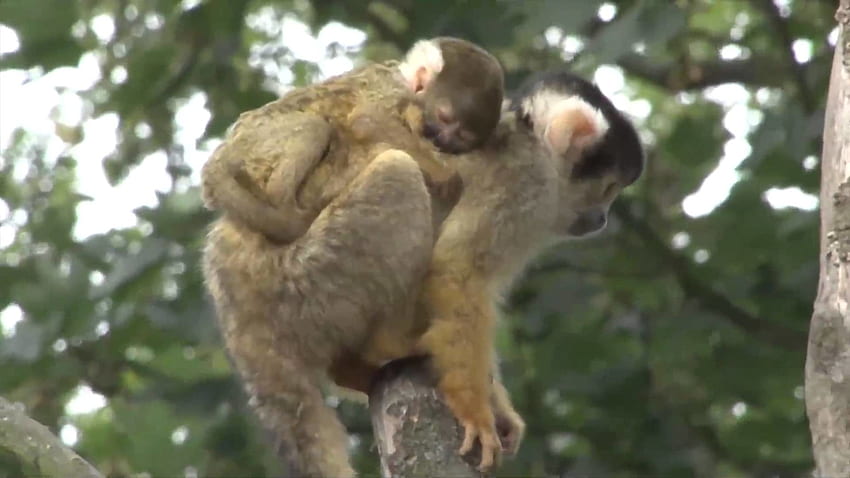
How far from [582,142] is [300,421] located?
47.5 inches

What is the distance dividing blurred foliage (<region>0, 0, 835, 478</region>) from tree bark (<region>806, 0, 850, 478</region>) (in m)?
1.70

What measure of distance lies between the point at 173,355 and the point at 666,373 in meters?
2.09

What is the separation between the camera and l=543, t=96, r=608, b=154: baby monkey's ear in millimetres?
3801

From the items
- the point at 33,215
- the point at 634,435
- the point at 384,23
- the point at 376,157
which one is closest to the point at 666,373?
the point at 634,435

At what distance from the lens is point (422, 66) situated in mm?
3846

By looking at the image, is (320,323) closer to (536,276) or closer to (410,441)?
(410,441)

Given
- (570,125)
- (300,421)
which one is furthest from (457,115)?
(300,421)

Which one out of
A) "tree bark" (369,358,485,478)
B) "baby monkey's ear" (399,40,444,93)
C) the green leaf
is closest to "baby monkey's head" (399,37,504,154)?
"baby monkey's ear" (399,40,444,93)

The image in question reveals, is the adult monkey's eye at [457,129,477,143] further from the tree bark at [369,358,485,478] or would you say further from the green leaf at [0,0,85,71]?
the green leaf at [0,0,85,71]

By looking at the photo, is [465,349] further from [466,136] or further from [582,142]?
[582,142]

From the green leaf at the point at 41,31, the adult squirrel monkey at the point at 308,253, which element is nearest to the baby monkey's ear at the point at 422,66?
the adult squirrel monkey at the point at 308,253

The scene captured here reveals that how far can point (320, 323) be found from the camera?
3.45m

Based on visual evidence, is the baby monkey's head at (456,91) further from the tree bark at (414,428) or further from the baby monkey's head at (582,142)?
the tree bark at (414,428)

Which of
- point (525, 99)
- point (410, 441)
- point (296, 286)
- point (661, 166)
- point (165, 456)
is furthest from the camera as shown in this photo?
point (661, 166)
